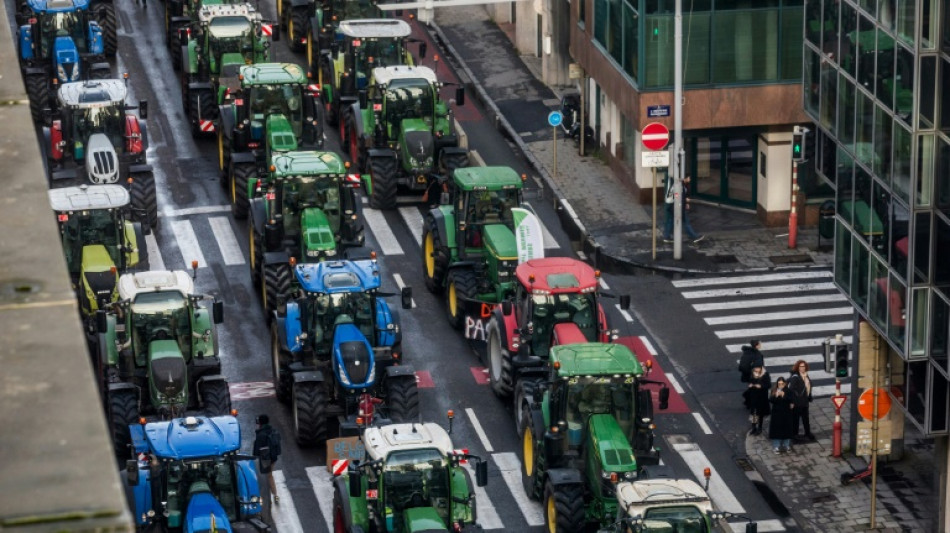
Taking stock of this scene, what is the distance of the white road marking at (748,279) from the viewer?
1746 inches

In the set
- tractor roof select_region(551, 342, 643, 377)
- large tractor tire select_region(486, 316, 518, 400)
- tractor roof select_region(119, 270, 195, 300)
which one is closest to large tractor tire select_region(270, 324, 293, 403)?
tractor roof select_region(119, 270, 195, 300)

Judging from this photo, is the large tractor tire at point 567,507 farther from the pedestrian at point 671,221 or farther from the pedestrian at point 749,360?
the pedestrian at point 671,221

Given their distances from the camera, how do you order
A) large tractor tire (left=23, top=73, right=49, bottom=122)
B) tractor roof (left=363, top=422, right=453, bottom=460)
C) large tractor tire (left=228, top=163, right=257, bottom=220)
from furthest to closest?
large tractor tire (left=23, top=73, right=49, bottom=122) < large tractor tire (left=228, top=163, right=257, bottom=220) < tractor roof (left=363, top=422, right=453, bottom=460)

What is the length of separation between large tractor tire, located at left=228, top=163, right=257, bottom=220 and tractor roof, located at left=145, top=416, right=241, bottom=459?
20.1 m

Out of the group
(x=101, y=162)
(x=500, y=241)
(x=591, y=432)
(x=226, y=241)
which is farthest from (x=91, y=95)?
(x=591, y=432)

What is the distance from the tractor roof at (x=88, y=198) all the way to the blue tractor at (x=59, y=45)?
57.0 feet

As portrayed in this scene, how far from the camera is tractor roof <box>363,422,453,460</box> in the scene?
27.6m

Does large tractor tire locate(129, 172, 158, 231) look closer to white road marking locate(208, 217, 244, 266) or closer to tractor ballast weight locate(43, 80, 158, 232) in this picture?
tractor ballast weight locate(43, 80, 158, 232)

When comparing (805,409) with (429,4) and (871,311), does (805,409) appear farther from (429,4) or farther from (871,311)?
(429,4)

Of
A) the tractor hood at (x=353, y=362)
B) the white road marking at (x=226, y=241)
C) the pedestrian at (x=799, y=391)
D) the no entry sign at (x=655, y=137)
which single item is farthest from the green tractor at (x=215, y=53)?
the pedestrian at (x=799, y=391)

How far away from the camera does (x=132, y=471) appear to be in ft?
89.2

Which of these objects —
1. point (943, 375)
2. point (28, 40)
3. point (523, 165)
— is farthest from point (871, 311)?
point (28, 40)

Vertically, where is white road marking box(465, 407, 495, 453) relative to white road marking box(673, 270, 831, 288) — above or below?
below

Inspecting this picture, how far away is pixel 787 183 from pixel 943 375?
18317 millimetres
